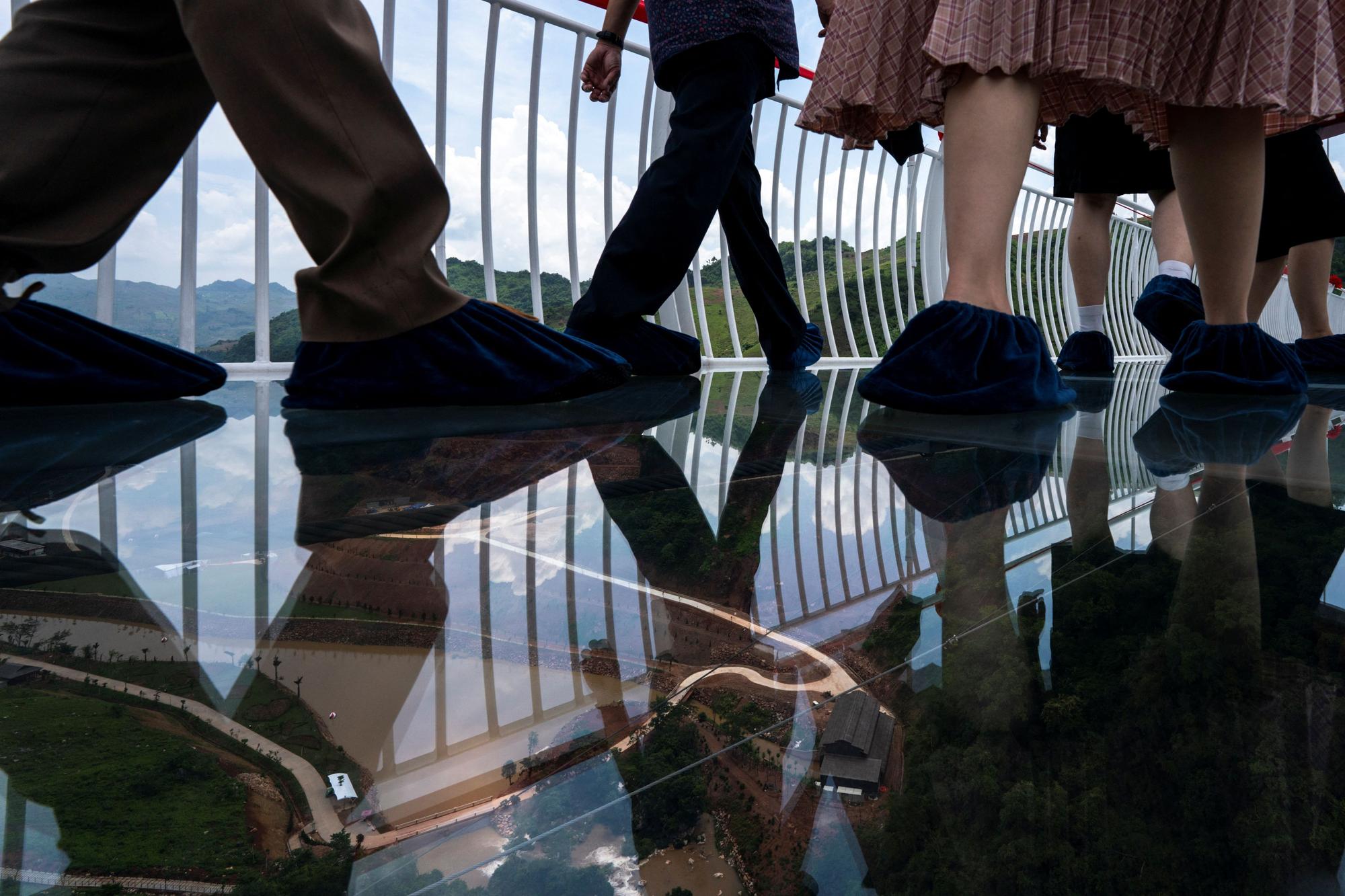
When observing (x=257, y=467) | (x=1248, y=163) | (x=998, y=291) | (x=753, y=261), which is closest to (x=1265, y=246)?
(x=1248, y=163)

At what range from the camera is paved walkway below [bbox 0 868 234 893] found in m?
0.23

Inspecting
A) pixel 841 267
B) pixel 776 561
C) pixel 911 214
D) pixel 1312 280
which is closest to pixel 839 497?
pixel 776 561

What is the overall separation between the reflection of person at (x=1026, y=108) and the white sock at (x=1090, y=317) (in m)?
1.23

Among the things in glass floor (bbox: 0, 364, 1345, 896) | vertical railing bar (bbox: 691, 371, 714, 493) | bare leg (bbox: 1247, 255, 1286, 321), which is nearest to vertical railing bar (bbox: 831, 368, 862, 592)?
glass floor (bbox: 0, 364, 1345, 896)

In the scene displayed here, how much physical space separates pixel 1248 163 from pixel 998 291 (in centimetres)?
64

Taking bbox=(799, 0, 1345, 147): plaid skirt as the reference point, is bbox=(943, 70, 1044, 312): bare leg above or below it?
below

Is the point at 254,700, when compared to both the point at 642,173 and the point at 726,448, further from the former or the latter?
the point at 642,173

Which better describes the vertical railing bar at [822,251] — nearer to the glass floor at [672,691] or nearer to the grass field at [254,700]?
the glass floor at [672,691]

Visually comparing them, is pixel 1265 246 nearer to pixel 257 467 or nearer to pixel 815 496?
pixel 815 496

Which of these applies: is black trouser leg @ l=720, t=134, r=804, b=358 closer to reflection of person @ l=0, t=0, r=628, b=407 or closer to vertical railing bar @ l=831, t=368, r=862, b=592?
vertical railing bar @ l=831, t=368, r=862, b=592

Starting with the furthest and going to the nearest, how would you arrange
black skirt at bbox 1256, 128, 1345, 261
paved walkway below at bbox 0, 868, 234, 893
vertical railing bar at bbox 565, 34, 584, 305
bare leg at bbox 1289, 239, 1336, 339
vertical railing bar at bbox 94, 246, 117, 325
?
vertical railing bar at bbox 565, 34, 584, 305 → bare leg at bbox 1289, 239, 1336, 339 → black skirt at bbox 1256, 128, 1345, 261 → vertical railing bar at bbox 94, 246, 117, 325 → paved walkway below at bbox 0, 868, 234, 893

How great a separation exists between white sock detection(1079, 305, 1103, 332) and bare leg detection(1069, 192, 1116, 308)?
14 millimetres

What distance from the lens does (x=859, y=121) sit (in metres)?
1.77

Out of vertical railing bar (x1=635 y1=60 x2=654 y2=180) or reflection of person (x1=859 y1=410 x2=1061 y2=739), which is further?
vertical railing bar (x1=635 y1=60 x2=654 y2=180)
